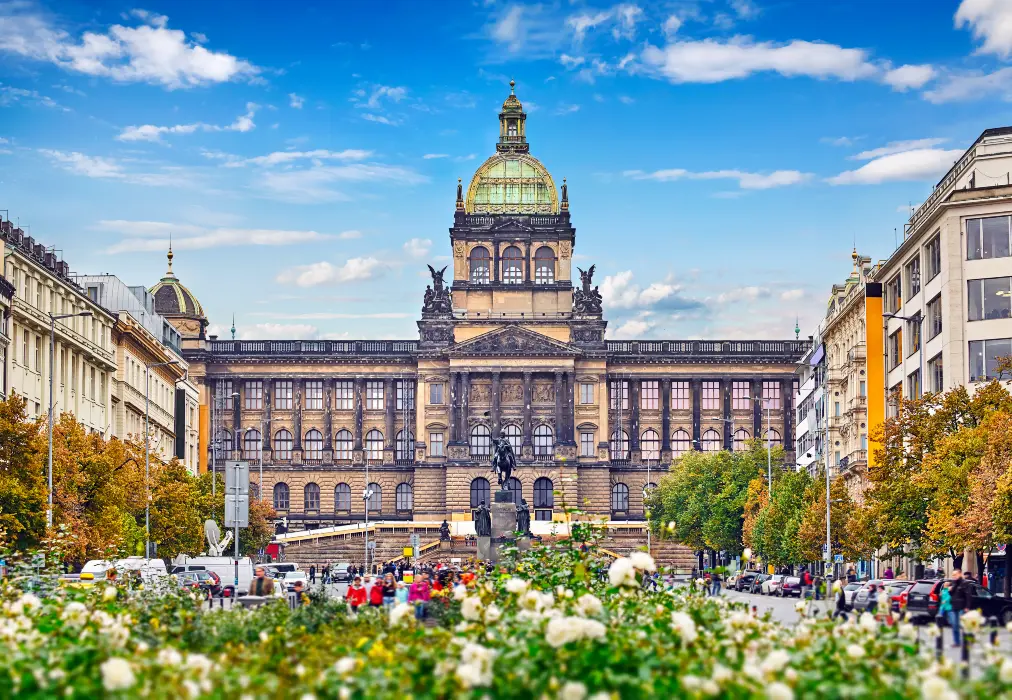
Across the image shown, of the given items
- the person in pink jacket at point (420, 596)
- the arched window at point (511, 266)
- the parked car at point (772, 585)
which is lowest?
the parked car at point (772, 585)

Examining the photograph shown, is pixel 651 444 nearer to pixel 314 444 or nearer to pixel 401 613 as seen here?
pixel 314 444

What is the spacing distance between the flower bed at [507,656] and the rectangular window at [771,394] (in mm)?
152021

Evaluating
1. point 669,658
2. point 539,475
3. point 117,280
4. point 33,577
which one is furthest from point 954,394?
point 539,475

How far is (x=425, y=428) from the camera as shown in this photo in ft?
590

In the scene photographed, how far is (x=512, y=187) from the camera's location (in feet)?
627

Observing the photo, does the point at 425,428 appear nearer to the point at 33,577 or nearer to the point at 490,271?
the point at 490,271

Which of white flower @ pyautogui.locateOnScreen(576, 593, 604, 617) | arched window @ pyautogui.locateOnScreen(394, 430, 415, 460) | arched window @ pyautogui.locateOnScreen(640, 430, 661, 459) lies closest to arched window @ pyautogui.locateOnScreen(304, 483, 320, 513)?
arched window @ pyautogui.locateOnScreen(394, 430, 415, 460)

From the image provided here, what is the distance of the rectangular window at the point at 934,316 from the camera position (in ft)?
287

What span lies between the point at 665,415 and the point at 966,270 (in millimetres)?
98469

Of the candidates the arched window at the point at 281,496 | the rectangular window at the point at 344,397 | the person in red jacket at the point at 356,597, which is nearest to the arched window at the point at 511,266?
the rectangular window at the point at 344,397

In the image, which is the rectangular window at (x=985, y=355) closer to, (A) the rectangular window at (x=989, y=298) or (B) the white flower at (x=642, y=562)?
(A) the rectangular window at (x=989, y=298)

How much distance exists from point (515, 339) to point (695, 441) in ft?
65.5

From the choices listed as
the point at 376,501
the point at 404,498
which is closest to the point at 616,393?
the point at 404,498

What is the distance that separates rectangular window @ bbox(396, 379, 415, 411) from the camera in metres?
183
